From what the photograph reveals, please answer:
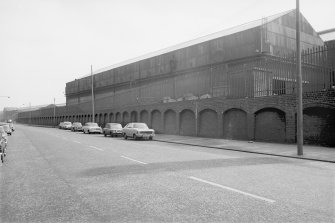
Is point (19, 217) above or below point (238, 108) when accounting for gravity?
below

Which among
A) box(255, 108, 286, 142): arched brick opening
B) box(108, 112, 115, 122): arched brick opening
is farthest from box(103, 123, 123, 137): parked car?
box(108, 112, 115, 122): arched brick opening

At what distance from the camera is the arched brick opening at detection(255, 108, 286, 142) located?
2011 centimetres

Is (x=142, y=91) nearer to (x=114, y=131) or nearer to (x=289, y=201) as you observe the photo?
(x=114, y=131)

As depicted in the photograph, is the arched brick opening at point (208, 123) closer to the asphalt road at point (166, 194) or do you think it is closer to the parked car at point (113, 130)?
the parked car at point (113, 130)

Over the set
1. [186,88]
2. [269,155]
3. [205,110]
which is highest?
[186,88]

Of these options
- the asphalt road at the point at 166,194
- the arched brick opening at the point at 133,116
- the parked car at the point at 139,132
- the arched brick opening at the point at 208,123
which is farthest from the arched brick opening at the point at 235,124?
the arched brick opening at the point at 133,116

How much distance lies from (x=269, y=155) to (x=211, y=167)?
5973 millimetres

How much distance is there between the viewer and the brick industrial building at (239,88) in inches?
722

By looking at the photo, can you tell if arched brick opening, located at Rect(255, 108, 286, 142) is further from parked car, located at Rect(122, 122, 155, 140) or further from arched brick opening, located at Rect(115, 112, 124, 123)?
arched brick opening, located at Rect(115, 112, 124, 123)

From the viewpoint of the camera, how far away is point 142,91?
41.6 metres

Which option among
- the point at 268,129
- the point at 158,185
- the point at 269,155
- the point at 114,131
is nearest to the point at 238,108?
the point at 268,129

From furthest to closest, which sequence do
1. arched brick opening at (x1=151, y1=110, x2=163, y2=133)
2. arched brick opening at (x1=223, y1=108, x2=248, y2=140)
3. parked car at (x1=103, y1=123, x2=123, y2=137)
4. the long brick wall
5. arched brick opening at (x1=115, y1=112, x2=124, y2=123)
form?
arched brick opening at (x1=115, y1=112, x2=124, y2=123), arched brick opening at (x1=151, y1=110, x2=163, y2=133), parked car at (x1=103, y1=123, x2=123, y2=137), arched brick opening at (x1=223, y1=108, x2=248, y2=140), the long brick wall

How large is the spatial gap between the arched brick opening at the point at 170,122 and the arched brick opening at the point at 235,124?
8.01m

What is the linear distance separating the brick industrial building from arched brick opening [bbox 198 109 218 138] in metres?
0.09
